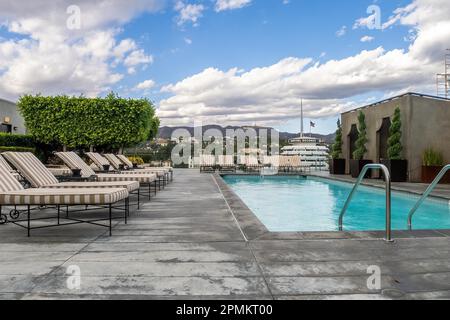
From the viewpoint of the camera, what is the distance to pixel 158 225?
4.75 m

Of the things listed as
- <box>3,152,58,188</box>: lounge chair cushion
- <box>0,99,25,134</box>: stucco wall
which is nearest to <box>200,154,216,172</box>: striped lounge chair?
<box>0,99,25,134</box>: stucco wall

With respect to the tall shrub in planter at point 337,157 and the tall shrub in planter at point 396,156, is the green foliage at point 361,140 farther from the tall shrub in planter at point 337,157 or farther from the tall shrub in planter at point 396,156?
the tall shrub in planter at point 396,156

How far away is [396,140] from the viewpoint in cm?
1412

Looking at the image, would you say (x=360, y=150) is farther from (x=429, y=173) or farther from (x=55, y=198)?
(x=55, y=198)

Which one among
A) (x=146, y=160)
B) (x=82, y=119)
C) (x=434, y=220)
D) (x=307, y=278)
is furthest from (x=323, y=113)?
(x=307, y=278)

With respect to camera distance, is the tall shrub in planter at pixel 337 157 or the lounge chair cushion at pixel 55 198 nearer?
the lounge chair cushion at pixel 55 198

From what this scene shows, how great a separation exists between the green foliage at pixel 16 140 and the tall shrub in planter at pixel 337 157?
14876mm

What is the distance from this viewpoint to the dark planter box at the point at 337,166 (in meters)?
19.2

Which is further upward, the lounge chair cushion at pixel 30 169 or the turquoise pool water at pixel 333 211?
the lounge chair cushion at pixel 30 169


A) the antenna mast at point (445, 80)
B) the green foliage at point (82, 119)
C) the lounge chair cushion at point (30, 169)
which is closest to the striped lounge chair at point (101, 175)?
the lounge chair cushion at point (30, 169)


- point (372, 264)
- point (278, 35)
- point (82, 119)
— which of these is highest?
point (278, 35)

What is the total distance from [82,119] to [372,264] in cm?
1577
